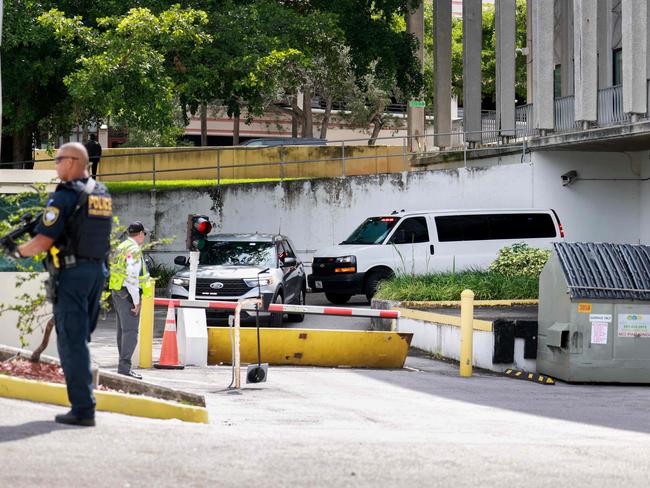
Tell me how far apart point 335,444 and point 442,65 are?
3030 cm

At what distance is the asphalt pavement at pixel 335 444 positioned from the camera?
667 cm

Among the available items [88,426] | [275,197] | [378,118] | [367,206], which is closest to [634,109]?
[367,206]

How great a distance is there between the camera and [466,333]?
15438 millimetres

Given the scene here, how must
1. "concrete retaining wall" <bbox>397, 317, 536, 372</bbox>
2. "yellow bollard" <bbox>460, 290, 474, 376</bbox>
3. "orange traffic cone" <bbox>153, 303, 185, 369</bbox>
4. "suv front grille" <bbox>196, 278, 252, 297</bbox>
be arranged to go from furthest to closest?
"suv front grille" <bbox>196, 278, 252, 297</bbox> → "concrete retaining wall" <bbox>397, 317, 536, 372</bbox> → "yellow bollard" <bbox>460, 290, 474, 376</bbox> → "orange traffic cone" <bbox>153, 303, 185, 369</bbox>

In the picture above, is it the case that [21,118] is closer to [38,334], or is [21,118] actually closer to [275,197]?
[275,197]

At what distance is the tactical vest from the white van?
17435mm

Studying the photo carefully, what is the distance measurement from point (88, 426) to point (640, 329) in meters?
9.38

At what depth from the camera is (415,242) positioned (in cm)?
2545

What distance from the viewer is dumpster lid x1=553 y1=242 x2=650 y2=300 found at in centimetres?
1504

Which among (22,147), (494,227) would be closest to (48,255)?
(494,227)

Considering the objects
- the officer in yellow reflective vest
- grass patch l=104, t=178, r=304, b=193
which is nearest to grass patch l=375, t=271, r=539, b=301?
the officer in yellow reflective vest

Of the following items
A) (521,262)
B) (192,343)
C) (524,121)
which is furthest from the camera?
(524,121)

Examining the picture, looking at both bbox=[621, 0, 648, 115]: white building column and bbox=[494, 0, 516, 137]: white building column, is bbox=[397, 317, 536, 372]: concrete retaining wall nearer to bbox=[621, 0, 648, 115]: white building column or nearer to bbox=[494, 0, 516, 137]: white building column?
bbox=[621, 0, 648, 115]: white building column

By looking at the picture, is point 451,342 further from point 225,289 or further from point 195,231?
point 225,289
